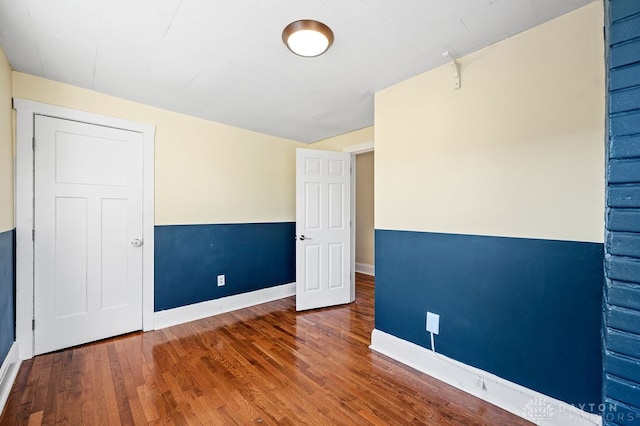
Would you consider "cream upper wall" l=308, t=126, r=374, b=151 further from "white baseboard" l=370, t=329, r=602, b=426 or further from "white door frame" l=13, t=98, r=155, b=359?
"white door frame" l=13, t=98, r=155, b=359

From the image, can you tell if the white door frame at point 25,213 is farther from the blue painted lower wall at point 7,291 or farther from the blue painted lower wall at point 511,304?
the blue painted lower wall at point 511,304

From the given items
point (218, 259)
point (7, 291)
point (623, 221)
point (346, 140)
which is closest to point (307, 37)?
point (623, 221)

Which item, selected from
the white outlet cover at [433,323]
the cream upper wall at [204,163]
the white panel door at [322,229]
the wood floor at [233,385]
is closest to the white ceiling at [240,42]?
the cream upper wall at [204,163]

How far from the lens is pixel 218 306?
3.23 m

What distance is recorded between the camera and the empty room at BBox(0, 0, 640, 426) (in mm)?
1443

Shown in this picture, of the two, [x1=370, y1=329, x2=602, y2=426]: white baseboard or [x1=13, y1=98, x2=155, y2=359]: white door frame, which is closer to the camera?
[x1=370, y1=329, x2=602, y2=426]: white baseboard

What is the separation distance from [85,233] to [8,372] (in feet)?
3.50

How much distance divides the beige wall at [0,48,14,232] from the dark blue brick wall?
10.9 ft

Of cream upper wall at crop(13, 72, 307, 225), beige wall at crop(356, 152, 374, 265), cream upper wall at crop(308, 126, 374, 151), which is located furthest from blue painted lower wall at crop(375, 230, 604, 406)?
beige wall at crop(356, 152, 374, 265)

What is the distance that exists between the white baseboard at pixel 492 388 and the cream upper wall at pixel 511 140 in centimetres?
92

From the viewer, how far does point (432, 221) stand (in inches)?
82.4

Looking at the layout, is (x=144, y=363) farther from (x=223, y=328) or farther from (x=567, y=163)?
(x=567, y=163)

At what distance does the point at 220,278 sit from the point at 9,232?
1781mm

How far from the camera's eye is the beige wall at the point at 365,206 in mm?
5441
